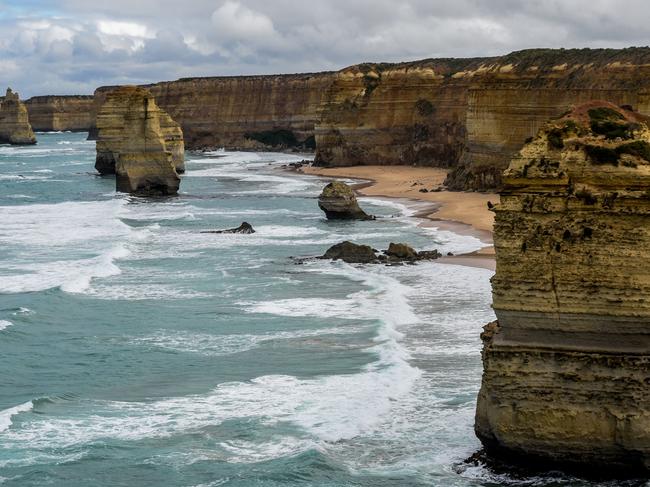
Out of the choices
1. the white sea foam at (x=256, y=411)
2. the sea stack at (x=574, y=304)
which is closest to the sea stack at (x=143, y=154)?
the white sea foam at (x=256, y=411)

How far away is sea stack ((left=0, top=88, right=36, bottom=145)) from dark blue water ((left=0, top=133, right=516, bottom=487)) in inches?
3724

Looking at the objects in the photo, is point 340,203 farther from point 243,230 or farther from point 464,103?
point 464,103

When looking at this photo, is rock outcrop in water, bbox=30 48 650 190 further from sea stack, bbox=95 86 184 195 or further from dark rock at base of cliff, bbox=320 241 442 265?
sea stack, bbox=95 86 184 195

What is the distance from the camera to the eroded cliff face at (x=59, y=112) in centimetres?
18616

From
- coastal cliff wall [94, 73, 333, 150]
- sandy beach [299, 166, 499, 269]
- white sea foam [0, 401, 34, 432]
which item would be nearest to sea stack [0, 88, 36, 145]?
coastal cliff wall [94, 73, 333, 150]

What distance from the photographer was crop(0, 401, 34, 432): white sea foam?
678 inches

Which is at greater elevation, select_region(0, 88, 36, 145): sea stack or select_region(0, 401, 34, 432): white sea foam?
select_region(0, 88, 36, 145): sea stack

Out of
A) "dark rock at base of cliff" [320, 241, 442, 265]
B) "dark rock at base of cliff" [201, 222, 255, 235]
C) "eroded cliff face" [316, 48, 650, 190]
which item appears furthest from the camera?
"eroded cliff face" [316, 48, 650, 190]

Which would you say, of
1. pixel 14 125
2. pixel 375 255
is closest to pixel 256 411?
pixel 375 255

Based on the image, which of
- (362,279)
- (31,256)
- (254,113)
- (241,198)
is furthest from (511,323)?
(254,113)

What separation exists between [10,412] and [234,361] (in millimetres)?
4729

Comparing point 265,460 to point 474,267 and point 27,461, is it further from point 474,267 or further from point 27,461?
point 474,267

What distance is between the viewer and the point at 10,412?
1792cm

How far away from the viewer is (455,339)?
22109mm
